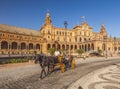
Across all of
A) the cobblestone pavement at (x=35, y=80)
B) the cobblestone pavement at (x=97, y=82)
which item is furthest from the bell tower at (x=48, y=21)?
the cobblestone pavement at (x=97, y=82)

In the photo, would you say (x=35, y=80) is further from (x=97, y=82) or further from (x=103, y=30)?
(x=103, y=30)

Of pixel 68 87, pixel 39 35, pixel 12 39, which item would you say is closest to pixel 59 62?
pixel 68 87

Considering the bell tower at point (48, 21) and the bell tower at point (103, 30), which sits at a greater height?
the bell tower at point (48, 21)

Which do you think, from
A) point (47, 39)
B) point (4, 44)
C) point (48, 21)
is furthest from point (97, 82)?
point (48, 21)

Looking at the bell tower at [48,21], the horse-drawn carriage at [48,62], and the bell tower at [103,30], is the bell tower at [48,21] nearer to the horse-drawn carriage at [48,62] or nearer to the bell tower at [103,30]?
the bell tower at [103,30]

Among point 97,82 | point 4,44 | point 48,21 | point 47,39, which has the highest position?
point 48,21

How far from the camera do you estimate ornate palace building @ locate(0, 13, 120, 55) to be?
61.4 metres

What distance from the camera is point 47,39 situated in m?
80.9

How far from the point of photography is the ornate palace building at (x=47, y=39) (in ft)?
202

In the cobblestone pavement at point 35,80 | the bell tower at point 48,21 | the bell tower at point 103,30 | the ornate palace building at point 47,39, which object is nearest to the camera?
the cobblestone pavement at point 35,80

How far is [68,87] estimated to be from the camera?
9539 millimetres

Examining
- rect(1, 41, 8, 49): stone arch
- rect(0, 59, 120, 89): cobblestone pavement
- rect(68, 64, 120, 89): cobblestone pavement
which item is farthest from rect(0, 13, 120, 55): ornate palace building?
rect(68, 64, 120, 89): cobblestone pavement

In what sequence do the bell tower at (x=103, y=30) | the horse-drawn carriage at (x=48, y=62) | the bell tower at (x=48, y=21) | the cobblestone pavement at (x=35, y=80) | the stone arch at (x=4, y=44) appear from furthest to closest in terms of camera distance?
the bell tower at (x=103, y=30) < the bell tower at (x=48, y=21) < the stone arch at (x=4, y=44) < the horse-drawn carriage at (x=48, y=62) < the cobblestone pavement at (x=35, y=80)

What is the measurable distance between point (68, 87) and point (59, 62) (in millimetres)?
6997
